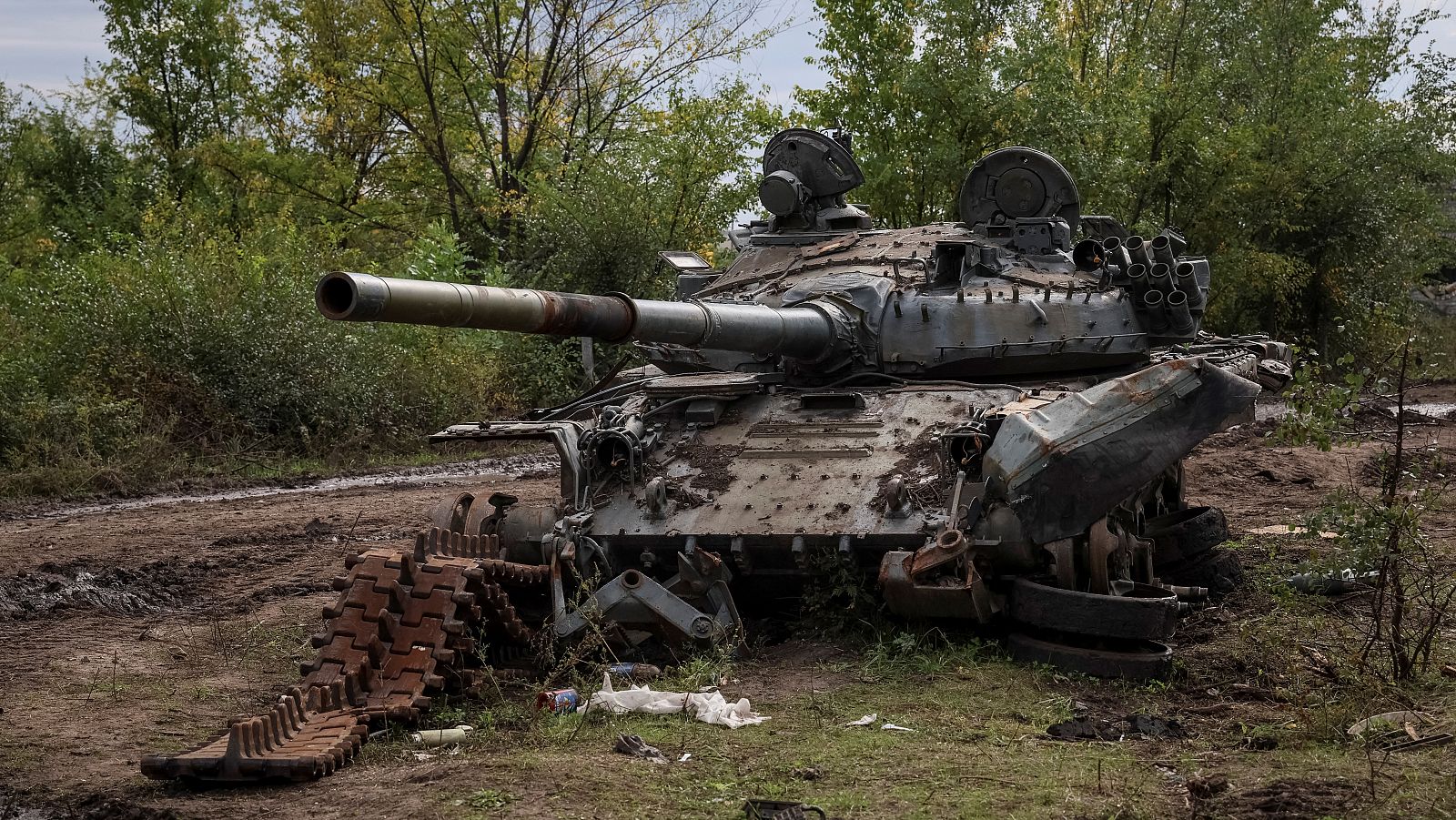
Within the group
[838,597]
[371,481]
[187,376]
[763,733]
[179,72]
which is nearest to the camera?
[763,733]

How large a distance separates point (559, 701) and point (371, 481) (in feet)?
34.5

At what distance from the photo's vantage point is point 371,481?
17.5m

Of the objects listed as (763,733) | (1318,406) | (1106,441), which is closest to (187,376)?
(763,733)

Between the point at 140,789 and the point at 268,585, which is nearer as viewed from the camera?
the point at 140,789

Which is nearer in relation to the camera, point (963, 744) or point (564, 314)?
point (564, 314)

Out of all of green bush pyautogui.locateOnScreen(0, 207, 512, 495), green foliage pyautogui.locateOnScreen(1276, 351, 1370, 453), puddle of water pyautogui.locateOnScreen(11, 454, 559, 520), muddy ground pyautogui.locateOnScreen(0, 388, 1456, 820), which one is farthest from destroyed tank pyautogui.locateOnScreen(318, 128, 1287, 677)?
green bush pyautogui.locateOnScreen(0, 207, 512, 495)

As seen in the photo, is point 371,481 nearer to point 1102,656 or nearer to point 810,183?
point 810,183

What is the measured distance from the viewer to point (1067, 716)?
7.15m

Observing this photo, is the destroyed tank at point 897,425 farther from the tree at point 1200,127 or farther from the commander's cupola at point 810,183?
the tree at point 1200,127

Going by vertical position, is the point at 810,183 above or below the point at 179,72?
below

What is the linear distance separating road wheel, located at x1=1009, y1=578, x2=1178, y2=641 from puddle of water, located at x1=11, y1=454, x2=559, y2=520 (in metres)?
10.3

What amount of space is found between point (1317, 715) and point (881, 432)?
306 cm

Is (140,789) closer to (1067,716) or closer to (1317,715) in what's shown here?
(1067,716)

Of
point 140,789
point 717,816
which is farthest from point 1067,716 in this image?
point 140,789
